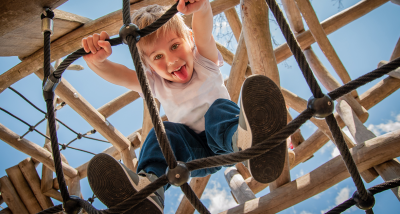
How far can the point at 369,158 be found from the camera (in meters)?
1.47

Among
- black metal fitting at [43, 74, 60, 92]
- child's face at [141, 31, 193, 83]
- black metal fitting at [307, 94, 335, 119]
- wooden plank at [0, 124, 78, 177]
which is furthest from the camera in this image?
wooden plank at [0, 124, 78, 177]

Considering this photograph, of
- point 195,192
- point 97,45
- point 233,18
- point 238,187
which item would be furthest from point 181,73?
point 233,18

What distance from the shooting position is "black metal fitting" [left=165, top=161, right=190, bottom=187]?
61 cm

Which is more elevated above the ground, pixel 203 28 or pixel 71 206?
pixel 203 28

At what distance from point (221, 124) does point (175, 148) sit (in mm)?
217

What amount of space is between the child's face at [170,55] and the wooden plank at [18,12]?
411mm

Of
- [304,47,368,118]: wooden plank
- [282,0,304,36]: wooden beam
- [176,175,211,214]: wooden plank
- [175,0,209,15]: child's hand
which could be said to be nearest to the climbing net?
[175,0,209,15]: child's hand

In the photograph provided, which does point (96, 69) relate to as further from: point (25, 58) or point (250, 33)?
point (25, 58)

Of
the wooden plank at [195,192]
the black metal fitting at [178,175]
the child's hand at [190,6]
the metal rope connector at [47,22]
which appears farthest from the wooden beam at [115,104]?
the black metal fitting at [178,175]

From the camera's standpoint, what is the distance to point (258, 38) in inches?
51.6

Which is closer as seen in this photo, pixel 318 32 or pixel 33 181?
pixel 318 32

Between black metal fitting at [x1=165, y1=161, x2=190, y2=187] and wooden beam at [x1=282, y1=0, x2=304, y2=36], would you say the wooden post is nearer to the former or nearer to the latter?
wooden beam at [x1=282, y1=0, x2=304, y2=36]

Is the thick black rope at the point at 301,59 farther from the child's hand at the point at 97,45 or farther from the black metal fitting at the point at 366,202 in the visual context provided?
the child's hand at the point at 97,45

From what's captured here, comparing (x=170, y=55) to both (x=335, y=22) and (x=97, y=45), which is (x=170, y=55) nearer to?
(x=97, y=45)
